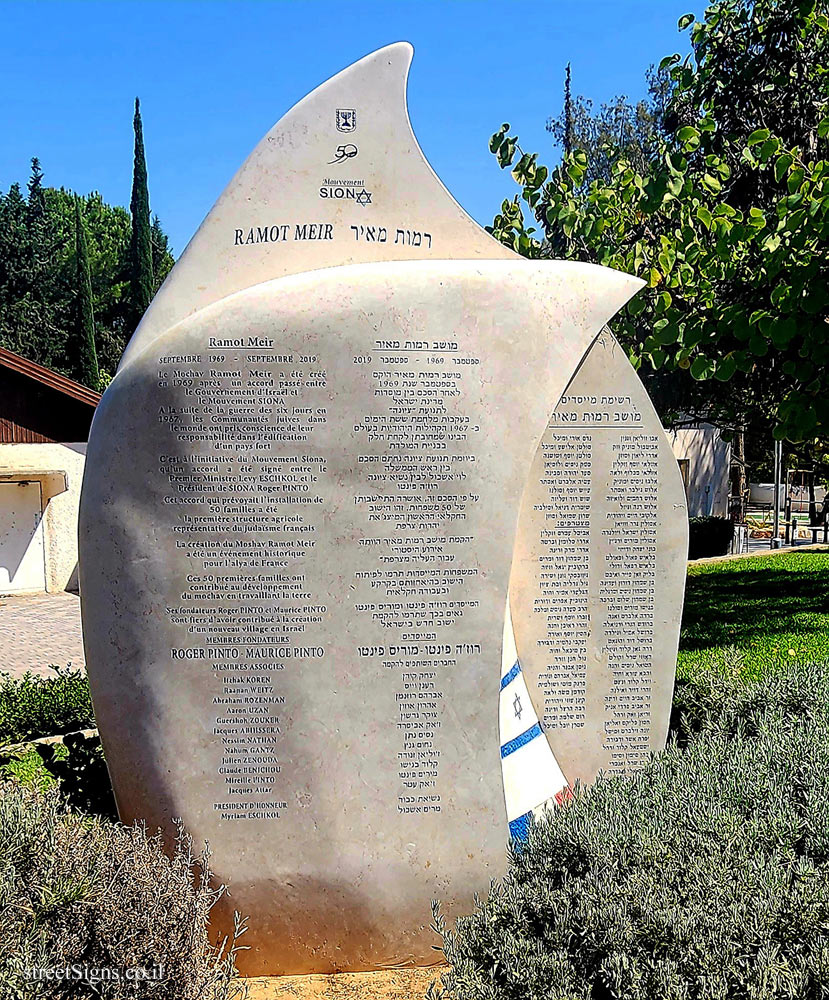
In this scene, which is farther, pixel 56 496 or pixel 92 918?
pixel 56 496

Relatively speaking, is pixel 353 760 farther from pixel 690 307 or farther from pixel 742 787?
pixel 690 307

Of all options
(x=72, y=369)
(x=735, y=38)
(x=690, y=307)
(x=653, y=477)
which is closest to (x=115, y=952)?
(x=653, y=477)

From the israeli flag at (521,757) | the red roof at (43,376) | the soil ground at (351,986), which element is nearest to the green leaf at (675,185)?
the israeli flag at (521,757)

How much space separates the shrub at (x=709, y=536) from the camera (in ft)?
80.7

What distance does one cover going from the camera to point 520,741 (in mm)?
5219

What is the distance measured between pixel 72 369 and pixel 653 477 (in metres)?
34.5

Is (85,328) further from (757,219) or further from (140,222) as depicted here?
(757,219)

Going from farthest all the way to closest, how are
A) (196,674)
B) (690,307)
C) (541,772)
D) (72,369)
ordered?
(72,369) → (690,307) → (541,772) → (196,674)

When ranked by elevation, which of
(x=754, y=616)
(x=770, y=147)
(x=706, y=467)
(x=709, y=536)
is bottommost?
(x=754, y=616)

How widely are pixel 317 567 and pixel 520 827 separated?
1.67 meters

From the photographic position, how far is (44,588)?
70.7ft

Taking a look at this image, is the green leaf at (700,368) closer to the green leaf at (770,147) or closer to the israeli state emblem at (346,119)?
the green leaf at (770,147)

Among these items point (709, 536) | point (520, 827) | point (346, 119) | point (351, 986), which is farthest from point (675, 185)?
point (709, 536)

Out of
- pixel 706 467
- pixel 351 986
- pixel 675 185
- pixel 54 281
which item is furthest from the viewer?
pixel 54 281
